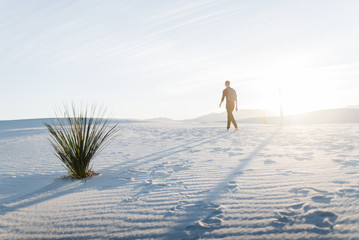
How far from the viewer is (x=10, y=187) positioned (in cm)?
350

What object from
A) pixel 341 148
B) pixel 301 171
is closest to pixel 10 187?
pixel 301 171

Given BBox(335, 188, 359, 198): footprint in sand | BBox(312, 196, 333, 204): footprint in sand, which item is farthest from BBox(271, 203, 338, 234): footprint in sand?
BBox(335, 188, 359, 198): footprint in sand

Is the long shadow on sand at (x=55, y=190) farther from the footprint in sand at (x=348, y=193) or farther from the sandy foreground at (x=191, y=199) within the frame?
the footprint in sand at (x=348, y=193)

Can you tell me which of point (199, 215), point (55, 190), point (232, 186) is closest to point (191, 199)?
point (199, 215)

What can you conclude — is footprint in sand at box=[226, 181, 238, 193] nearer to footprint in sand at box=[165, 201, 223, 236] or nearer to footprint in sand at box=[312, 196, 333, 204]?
footprint in sand at box=[165, 201, 223, 236]

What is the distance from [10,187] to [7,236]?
1.65m

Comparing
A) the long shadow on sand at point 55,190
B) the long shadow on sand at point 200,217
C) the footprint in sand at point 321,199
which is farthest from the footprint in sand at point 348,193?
the long shadow on sand at point 55,190

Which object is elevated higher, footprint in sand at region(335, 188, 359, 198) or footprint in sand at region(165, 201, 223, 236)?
footprint in sand at region(335, 188, 359, 198)

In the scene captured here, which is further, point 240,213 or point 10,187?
point 10,187

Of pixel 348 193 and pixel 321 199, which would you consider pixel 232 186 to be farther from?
pixel 348 193

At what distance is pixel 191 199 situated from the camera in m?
2.60

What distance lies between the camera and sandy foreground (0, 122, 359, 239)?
6.58 feet

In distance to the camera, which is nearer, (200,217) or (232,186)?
(200,217)

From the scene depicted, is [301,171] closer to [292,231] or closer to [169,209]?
[292,231]
